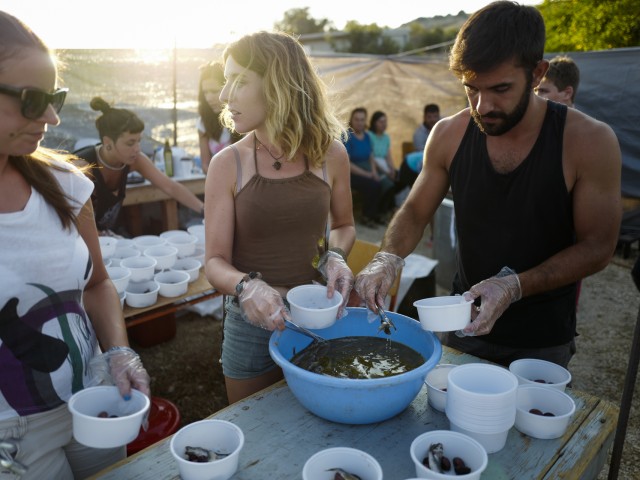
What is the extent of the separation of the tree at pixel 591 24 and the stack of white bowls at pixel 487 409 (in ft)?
34.5

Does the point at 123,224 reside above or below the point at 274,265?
below

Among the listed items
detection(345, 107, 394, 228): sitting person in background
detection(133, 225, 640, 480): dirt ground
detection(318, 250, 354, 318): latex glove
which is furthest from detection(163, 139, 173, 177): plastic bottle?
detection(318, 250, 354, 318): latex glove

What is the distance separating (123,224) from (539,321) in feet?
15.9

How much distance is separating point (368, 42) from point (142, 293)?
112 ft

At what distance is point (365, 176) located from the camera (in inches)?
352

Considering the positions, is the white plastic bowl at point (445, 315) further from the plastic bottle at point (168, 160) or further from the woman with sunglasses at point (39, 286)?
the plastic bottle at point (168, 160)

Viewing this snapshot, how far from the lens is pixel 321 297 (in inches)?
Answer: 73.4

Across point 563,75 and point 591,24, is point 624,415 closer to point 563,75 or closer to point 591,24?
point 563,75

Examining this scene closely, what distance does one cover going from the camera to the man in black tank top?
1877mm

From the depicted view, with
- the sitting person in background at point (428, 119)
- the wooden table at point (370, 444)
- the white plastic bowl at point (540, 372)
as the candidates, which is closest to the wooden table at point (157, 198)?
the wooden table at point (370, 444)

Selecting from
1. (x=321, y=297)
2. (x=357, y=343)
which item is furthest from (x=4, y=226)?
(x=357, y=343)

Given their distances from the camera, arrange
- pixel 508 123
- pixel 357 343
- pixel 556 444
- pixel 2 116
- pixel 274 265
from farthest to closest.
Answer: pixel 274 265, pixel 508 123, pixel 357 343, pixel 556 444, pixel 2 116

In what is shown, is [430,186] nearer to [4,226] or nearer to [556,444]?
[556,444]

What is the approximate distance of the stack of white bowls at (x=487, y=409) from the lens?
4.47ft
